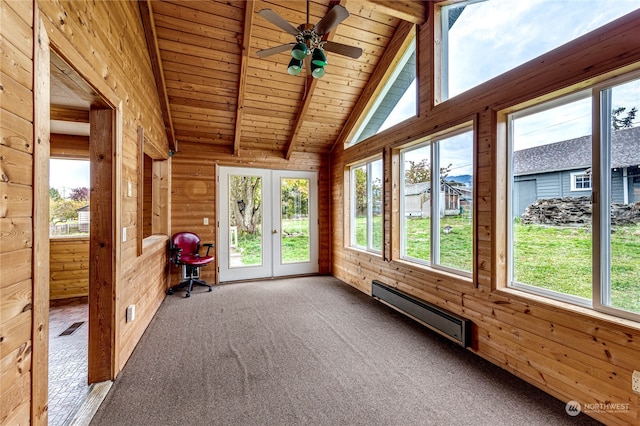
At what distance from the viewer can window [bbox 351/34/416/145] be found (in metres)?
3.63

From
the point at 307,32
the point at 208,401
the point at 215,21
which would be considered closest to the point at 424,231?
the point at 307,32

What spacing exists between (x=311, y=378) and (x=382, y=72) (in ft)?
12.9

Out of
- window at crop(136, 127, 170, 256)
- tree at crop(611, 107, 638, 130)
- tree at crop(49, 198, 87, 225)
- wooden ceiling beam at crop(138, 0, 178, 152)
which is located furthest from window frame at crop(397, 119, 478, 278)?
tree at crop(49, 198, 87, 225)

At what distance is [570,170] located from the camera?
2.08m

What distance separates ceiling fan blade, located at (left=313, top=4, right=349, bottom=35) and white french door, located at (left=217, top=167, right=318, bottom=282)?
321 cm

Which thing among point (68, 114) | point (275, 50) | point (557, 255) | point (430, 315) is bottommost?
point (430, 315)

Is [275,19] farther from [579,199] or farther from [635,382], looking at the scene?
[635,382]

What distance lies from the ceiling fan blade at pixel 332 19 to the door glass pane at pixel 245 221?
326 centimetres

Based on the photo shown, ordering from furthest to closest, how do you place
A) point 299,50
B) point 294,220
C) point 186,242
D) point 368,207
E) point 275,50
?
point 294,220, point 368,207, point 186,242, point 275,50, point 299,50

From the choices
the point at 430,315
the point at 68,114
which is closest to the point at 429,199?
the point at 430,315

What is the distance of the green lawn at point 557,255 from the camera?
177 cm

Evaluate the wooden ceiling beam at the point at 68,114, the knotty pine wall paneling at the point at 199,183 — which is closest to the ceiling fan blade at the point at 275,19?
the wooden ceiling beam at the point at 68,114

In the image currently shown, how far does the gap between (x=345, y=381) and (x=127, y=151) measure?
2760 mm

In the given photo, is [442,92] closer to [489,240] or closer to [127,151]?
[489,240]
